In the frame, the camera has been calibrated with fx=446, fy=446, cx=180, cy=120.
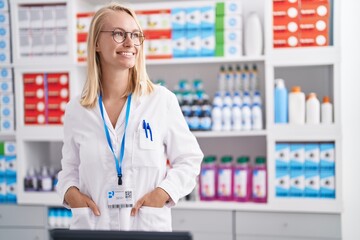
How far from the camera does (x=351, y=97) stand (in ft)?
11.8

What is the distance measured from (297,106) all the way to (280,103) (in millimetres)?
122

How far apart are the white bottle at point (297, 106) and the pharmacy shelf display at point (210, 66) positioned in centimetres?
6

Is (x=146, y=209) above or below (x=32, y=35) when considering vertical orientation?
below

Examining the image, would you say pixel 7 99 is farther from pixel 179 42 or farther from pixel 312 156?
pixel 312 156

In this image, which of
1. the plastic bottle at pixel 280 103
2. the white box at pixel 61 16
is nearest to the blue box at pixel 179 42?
the plastic bottle at pixel 280 103

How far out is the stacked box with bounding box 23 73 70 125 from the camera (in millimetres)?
3535

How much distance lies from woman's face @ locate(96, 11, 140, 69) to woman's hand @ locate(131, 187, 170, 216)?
0.48 m

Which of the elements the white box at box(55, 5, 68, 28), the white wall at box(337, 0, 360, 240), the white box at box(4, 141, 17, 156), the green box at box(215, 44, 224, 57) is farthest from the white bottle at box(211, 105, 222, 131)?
the white box at box(4, 141, 17, 156)

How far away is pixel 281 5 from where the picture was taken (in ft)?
10.6

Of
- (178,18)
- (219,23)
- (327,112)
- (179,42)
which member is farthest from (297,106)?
(178,18)

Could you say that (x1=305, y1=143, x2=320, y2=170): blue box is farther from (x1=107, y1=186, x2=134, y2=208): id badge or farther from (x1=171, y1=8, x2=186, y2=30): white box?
(x1=107, y1=186, x2=134, y2=208): id badge

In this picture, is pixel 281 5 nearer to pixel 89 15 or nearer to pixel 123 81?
pixel 89 15

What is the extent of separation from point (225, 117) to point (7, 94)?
175cm

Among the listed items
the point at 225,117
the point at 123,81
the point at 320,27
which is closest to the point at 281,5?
the point at 320,27
